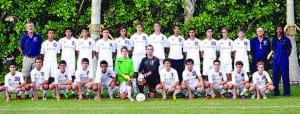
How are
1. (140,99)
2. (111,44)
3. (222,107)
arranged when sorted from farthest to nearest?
1. (111,44)
2. (140,99)
3. (222,107)

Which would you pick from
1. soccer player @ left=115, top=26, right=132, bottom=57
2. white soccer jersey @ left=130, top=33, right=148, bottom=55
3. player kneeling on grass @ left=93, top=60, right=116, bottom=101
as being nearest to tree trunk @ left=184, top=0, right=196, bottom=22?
white soccer jersey @ left=130, top=33, right=148, bottom=55

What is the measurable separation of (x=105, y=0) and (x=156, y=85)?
4.93 meters

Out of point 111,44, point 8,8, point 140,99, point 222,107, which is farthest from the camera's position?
point 8,8

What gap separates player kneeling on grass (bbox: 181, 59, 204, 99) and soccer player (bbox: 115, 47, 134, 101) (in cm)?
118

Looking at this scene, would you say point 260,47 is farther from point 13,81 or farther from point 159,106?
point 13,81

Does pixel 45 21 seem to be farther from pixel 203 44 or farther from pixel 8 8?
pixel 203 44

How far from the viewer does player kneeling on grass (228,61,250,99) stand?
53.1 ft

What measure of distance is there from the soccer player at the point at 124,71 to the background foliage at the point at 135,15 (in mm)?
4119

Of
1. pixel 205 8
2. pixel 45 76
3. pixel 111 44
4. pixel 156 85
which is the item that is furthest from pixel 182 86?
pixel 205 8

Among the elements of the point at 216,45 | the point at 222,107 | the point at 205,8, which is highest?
the point at 205,8

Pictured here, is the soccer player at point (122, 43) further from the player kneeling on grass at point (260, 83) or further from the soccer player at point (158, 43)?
the player kneeling on grass at point (260, 83)

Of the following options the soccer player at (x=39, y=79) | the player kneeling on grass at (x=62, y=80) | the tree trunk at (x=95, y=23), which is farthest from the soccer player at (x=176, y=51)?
the soccer player at (x=39, y=79)

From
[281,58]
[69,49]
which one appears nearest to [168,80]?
[69,49]

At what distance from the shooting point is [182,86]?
16.3 metres
